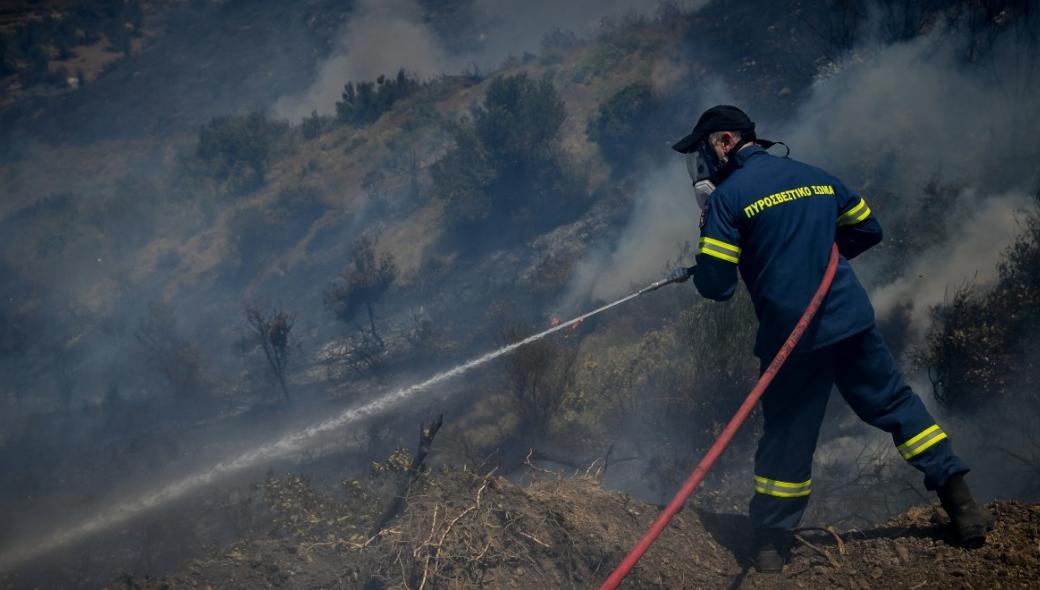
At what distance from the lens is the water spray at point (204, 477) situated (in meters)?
9.20

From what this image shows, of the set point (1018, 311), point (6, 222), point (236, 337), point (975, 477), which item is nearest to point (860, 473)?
point (975, 477)

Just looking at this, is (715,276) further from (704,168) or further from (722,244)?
(704,168)

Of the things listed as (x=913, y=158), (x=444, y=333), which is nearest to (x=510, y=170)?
(x=444, y=333)

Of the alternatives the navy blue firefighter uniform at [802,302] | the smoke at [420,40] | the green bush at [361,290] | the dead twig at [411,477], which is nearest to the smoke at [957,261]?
the navy blue firefighter uniform at [802,302]

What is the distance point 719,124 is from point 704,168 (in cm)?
25

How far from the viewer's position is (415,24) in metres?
39.8

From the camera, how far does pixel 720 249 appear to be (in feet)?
10.0

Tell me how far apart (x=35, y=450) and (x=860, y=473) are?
1766 cm

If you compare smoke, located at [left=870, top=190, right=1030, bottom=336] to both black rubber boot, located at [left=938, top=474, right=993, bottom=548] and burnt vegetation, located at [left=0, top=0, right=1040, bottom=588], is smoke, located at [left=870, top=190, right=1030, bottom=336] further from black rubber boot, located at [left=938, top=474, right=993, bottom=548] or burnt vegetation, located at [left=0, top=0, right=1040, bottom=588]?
black rubber boot, located at [left=938, top=474, right=993, bottom=548]

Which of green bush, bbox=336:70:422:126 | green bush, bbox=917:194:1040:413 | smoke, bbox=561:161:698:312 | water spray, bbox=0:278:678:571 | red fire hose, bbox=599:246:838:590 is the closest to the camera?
red fire hose, bbox=599:246:838:590

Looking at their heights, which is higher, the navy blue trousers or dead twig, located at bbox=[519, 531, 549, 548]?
the navy blue trousers

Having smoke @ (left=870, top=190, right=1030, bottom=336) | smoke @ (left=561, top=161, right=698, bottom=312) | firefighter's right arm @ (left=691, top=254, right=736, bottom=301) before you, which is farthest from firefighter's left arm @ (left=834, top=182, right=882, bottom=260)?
smoke @ (left=561, top=161, right=698, bottom=312)

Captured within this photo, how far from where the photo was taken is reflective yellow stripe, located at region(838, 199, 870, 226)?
3.24m

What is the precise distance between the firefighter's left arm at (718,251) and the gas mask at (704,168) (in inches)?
8.0
